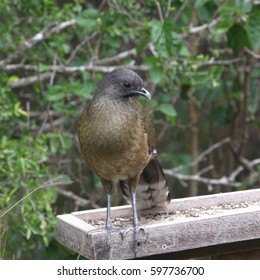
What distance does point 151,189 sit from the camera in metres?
4.47

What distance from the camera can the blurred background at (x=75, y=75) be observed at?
17.5 ft

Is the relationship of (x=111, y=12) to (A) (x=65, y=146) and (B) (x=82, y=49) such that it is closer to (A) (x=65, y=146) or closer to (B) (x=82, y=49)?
(B) (x=82, y=49)

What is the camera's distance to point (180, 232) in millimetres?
3742

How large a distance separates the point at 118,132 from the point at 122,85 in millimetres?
280

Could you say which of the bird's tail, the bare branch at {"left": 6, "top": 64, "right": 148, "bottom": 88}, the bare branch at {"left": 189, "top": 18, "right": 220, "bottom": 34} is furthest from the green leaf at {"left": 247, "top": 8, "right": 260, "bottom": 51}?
the bird's tail

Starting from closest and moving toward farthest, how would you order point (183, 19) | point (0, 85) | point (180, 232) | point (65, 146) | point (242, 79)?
point (180, 232) < point (0, 85) < point (65, 146) < point (183, 19) < point (242, 79)

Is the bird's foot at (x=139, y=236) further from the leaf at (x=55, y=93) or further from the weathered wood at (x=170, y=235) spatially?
the leaf at (x=55, y=93)

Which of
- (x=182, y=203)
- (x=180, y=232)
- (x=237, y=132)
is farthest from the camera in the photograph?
(x=237, y=132)

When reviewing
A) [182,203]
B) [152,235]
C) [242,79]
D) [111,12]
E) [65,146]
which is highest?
[242,79]

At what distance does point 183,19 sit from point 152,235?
2927mm

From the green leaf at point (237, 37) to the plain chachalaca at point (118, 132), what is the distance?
5.17 ft

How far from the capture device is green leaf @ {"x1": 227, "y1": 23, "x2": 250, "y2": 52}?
18.0 ft

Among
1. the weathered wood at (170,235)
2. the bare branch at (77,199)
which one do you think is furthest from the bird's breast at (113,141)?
the bare branch at (77,199)

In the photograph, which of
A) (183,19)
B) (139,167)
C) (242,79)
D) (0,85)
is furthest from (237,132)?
(139,167)
